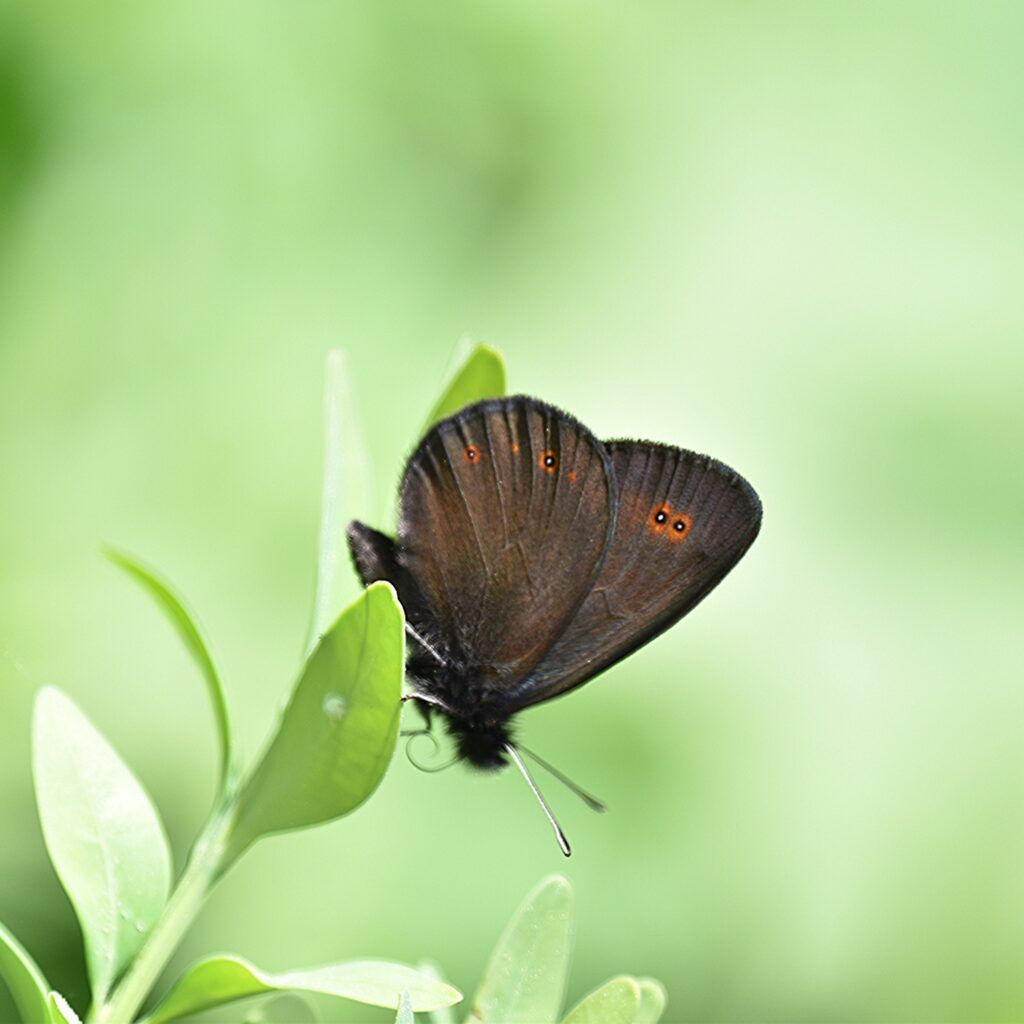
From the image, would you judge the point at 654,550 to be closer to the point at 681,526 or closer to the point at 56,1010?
the point at 681,526

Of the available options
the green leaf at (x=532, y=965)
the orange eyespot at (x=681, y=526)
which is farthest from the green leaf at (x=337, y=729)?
the orange eyespot at (x=681, y=526)

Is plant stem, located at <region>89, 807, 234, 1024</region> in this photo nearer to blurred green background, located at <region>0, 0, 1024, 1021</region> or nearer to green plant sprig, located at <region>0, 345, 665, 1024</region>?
green plant sprig, located at <region>0, 345, 665, 1024</region>

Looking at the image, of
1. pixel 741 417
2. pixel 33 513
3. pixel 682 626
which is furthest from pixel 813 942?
pixel 33 513

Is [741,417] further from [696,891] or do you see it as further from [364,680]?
[364,680]

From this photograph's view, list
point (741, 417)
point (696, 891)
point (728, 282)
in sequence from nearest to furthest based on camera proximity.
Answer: point (696, 891), point (741, 417), point (728, 282)

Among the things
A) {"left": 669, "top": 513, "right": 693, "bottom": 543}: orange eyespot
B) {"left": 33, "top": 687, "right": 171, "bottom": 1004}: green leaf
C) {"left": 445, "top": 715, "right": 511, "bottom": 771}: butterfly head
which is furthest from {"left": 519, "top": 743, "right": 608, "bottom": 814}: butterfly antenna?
{"left": 33, "top": 687, "right": 171, "bottom": 1004}: green leaf

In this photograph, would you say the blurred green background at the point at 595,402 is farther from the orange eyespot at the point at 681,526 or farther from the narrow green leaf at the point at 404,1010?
the narrow green leaf at the point at 404,1010
